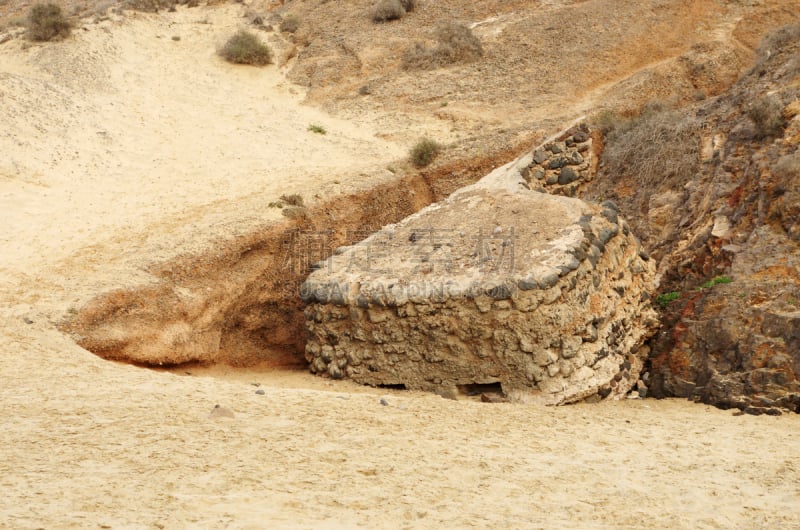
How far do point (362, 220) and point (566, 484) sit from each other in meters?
8.24

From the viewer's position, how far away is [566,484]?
18.4ft

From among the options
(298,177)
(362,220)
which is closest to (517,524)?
(362,220)

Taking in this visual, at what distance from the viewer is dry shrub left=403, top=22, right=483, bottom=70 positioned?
19.4 m

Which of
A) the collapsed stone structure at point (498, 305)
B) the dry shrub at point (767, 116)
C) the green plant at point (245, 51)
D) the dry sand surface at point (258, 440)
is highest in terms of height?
the green plant at point (245, 51)

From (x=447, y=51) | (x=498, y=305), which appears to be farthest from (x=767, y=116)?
(x=447, y=51)

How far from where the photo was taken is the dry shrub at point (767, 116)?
1127 cm

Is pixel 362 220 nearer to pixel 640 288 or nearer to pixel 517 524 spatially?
pixel 640 288

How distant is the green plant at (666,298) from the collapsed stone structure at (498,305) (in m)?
0.25

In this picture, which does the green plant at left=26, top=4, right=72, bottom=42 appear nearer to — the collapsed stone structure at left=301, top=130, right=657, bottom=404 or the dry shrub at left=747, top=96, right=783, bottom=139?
the collapsed stone structure at left=301, top=130, right=657, bottom=404

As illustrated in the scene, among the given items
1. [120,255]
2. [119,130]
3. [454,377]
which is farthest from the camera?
[119,130]

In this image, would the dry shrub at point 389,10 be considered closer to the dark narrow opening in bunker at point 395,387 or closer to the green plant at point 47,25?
the green plant at point 47,25

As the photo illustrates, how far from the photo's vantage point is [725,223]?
35.2ft

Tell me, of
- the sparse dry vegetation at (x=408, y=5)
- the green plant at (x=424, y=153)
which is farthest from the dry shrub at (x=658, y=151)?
the sparse dry vegetation at (x=408, y=5)

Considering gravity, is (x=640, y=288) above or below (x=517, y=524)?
above
